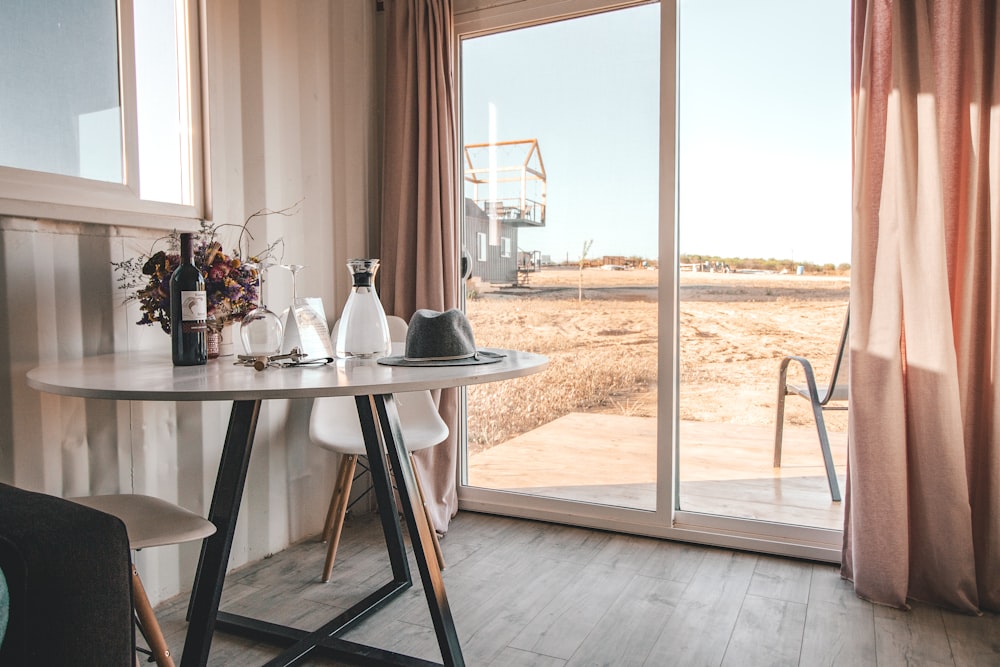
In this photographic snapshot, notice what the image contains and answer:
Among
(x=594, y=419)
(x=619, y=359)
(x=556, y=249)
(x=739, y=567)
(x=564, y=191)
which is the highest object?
(x=564, y=191)

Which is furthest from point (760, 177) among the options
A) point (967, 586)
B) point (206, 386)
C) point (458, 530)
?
point (206, 386)

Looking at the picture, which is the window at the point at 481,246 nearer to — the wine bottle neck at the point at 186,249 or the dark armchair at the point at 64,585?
the wine bottle neck at the point at 186,249

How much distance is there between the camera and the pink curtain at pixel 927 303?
7.06ft

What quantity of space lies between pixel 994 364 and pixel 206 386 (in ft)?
7.31

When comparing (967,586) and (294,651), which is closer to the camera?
(294,651)

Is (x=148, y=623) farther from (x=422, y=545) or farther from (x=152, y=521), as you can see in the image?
(x=422, y=545)

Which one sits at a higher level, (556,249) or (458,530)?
(556,249)

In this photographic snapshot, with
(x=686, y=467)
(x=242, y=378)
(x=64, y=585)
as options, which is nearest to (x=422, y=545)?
(x=242, y=378)

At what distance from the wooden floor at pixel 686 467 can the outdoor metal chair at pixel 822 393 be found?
0.02 m

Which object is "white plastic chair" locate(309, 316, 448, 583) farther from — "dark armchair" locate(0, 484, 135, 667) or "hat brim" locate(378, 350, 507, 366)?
"dark armchair" locate(0, 484, 135, 667)

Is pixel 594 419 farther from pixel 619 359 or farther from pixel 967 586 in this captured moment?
pixel 967 586

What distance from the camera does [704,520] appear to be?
2738 mm

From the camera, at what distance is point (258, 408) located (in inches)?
65.5

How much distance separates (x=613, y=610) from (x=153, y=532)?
135 centimetres
